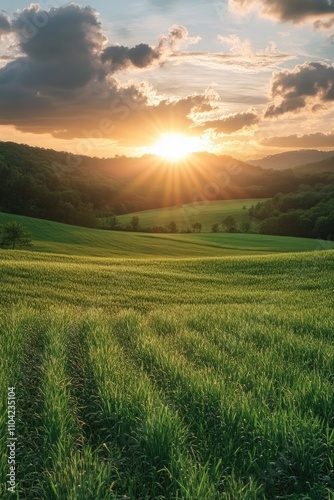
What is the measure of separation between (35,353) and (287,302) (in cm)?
1205

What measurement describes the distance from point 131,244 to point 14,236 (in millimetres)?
17220

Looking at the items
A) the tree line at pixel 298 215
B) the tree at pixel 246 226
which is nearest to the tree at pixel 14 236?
the tree line at pixel 298 215

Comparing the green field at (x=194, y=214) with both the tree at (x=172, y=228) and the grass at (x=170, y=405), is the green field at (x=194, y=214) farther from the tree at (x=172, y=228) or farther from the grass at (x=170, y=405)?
the grass at (x=170, y=405)

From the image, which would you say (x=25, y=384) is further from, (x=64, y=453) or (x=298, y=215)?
(x=298, y=215)

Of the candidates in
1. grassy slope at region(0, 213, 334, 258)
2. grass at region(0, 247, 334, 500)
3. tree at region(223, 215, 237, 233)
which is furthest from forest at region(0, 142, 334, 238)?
grass at region(0, 247, 334, 500)

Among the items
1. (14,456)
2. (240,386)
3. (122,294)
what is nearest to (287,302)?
(122,294)

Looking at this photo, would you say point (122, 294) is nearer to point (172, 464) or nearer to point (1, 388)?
point (1, 388)

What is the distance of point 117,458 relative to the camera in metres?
5.98

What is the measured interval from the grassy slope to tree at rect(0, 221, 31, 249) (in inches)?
64.1

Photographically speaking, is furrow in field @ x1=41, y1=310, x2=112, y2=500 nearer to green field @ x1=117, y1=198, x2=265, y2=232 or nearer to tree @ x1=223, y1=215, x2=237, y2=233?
green field @ x1=117, y1=198, x2=265, y2=232

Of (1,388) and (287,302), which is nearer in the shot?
(1,388)

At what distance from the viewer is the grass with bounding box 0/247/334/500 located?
553cm

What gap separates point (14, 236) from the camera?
59.0 meters

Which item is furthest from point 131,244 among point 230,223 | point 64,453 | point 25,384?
point 64,453
